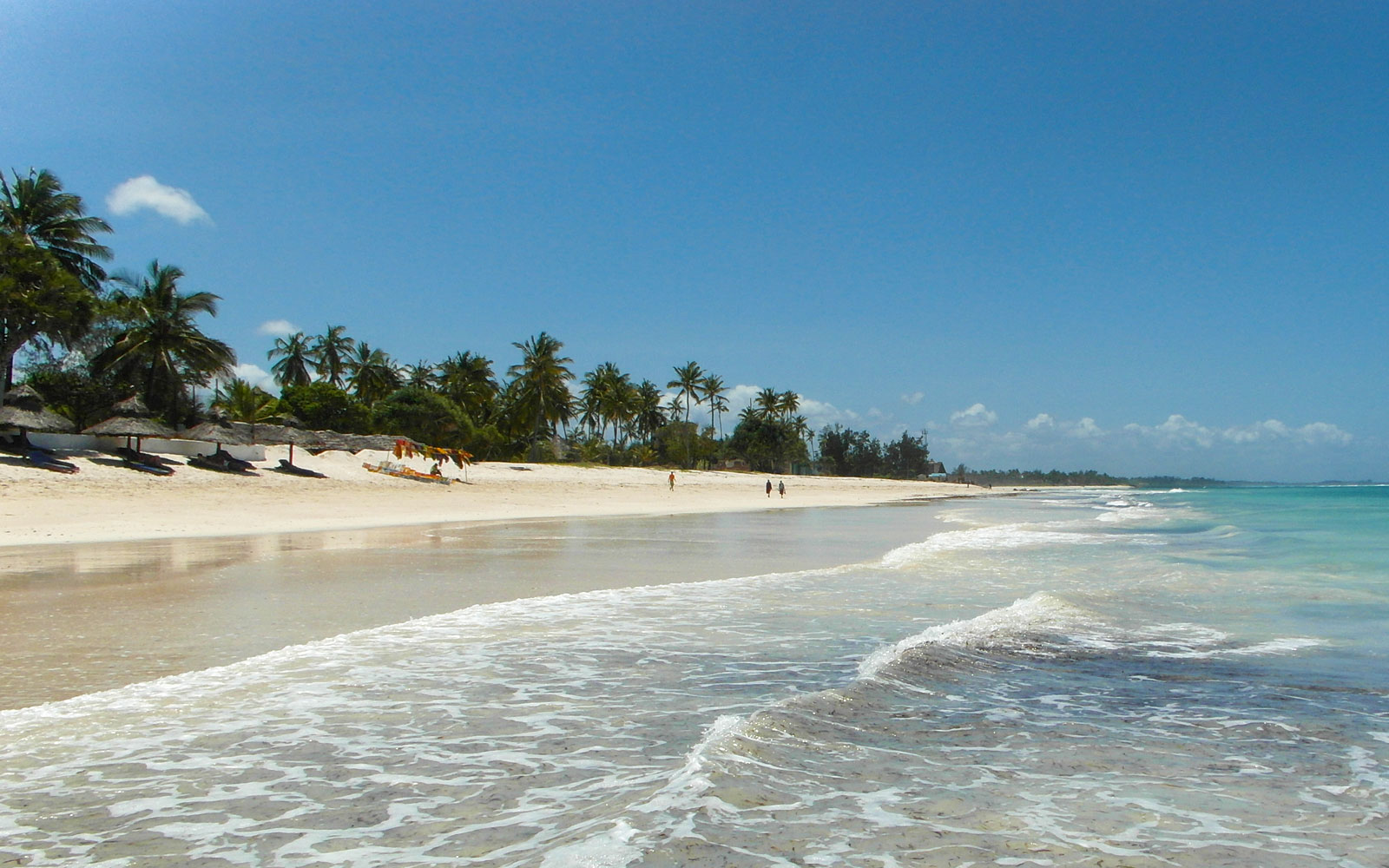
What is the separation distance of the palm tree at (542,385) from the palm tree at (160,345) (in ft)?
89.5

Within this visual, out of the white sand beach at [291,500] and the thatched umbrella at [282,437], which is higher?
the thatched umbrella at [282,437]

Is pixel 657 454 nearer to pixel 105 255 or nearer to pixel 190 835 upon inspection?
pixel 105 255

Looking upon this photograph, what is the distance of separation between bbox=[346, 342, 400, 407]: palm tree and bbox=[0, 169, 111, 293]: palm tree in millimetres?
31086

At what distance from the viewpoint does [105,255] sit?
4166 cm

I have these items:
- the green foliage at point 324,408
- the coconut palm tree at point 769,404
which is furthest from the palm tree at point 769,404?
the green foliage at point 324,408

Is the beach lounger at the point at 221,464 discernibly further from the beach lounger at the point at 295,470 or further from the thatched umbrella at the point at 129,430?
the beach lounger at the point at 295,470

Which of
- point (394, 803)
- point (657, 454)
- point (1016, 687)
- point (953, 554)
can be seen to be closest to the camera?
point (394, 803)

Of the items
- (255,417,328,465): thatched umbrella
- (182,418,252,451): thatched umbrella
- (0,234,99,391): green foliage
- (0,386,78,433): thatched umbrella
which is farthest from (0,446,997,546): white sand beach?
(0,234,99,391): green foliage

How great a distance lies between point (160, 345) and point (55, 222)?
6.95m

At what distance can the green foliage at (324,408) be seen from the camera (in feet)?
186

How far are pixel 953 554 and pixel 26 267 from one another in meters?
36.2

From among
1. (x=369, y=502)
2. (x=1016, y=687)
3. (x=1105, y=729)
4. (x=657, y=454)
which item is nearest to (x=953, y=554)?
(x=1016, y=687)

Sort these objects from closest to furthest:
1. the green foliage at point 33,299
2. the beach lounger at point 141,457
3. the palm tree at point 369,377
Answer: the beach lounger at point 141,457, the green foliage at point 33,299, the palm tree at point 369,377

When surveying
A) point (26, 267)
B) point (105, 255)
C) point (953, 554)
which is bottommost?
point (953, 554)
